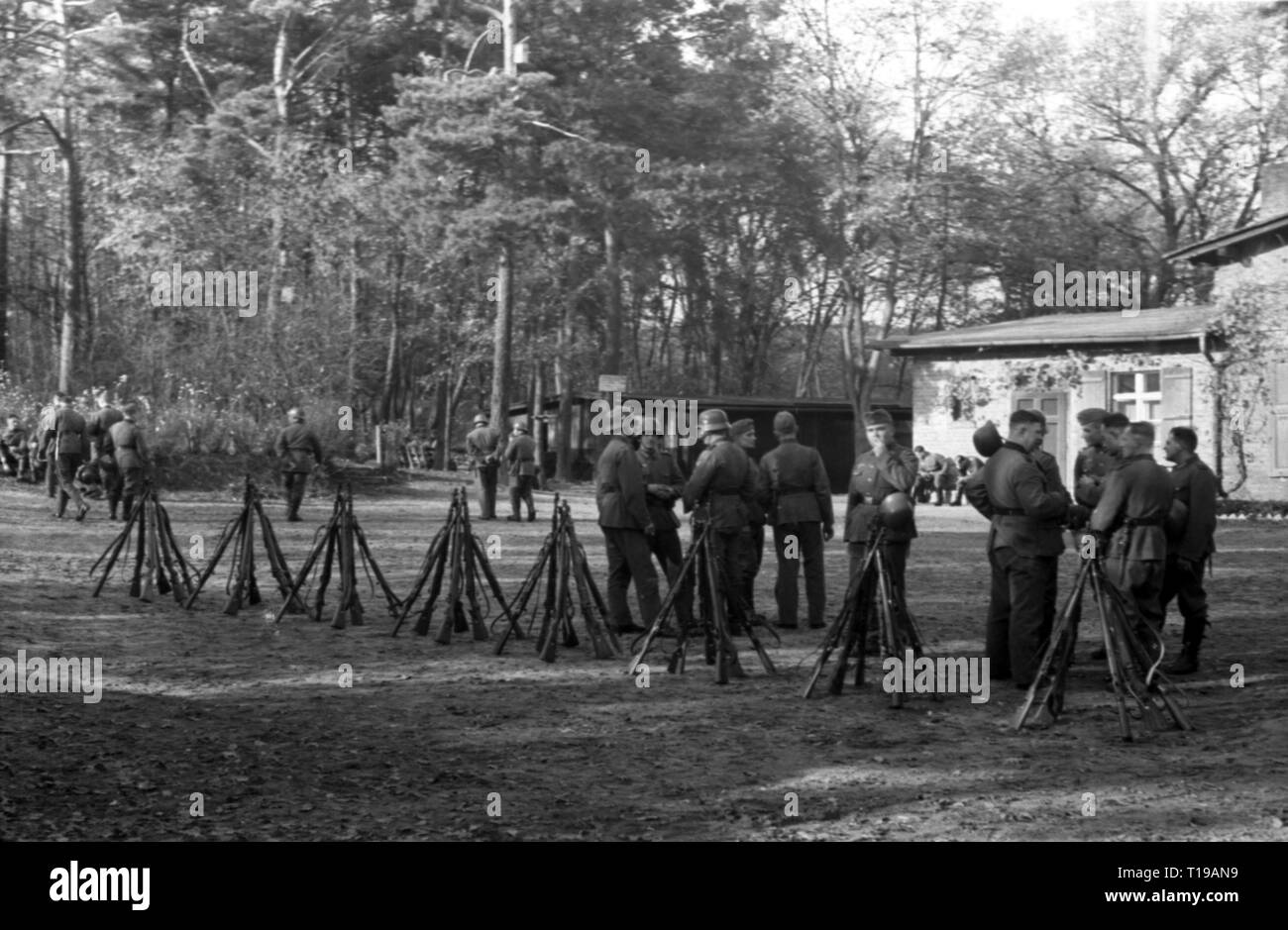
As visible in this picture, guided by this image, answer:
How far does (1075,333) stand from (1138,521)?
2495 cm

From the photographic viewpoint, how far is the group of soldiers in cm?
1098

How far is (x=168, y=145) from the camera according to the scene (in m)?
44.1

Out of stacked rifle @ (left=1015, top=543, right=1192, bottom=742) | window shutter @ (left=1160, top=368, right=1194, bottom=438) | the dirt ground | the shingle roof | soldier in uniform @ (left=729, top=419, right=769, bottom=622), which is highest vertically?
the shingle roof

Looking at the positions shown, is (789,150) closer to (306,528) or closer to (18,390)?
(18,390)

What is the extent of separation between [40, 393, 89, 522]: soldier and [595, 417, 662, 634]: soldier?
13.4 meters

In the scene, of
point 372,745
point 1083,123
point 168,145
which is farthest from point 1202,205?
point 372,745

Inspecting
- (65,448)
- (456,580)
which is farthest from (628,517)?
(65,448)

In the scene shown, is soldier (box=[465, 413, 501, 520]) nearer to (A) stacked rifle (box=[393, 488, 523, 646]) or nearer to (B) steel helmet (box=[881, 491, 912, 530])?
(A) stacked rifle (box=[393, 488, 523, 646])

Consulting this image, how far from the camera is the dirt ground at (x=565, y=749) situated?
735 centimetres

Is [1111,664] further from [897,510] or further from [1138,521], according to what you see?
[897,510]

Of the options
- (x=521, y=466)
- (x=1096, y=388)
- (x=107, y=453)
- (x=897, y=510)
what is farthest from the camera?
(x=1096, y=388)

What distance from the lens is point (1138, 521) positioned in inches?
439

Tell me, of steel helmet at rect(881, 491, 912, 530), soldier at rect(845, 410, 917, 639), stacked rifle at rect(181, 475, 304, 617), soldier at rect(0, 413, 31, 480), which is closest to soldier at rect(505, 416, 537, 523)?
soldier at rect(0, 413, 31, 480)

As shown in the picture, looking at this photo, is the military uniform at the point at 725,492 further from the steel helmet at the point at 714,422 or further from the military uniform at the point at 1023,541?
the military uniform at the point at 1023,541
